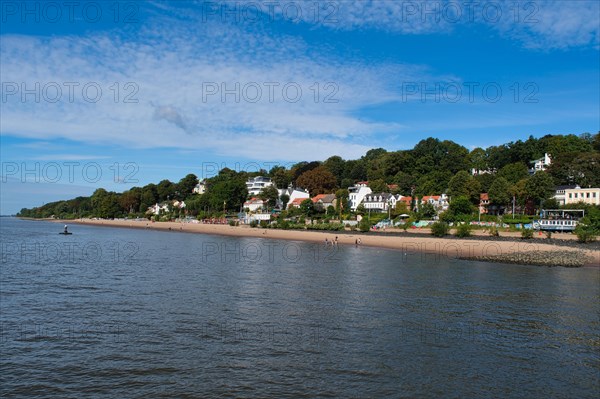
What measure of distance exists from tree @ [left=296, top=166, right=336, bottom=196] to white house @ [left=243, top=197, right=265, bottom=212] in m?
14.8

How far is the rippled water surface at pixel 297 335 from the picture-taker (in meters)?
12.8

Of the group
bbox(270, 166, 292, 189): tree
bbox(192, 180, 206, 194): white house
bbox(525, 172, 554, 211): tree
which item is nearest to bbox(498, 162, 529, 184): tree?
bbox(525, 172, 554, 211): tree

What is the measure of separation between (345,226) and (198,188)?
113 m

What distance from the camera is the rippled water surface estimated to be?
12836 mm

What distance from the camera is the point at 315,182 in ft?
448

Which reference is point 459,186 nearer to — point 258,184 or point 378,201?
point 378,201

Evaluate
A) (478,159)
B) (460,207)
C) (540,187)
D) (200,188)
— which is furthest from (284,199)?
(540,187)

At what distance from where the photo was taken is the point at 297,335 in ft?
56.6

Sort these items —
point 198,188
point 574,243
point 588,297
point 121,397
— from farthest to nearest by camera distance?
point 198,188, point 574,243, point 588,297, point 121,397

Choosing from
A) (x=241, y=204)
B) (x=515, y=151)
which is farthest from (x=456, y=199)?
(x=241, y=204)

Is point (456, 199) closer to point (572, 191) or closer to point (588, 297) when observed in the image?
point (572, 191)

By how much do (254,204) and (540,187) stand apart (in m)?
81.6

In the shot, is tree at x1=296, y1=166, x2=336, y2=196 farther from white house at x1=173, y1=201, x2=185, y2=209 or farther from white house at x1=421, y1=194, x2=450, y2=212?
white house at x1=173, y1=201, x2=185, y2=209

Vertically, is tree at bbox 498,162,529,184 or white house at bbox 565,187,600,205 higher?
tree at bbox 498,162,529,184
